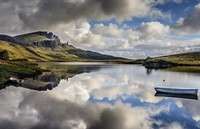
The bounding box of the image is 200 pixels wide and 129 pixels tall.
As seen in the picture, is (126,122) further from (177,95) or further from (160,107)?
(177,95)

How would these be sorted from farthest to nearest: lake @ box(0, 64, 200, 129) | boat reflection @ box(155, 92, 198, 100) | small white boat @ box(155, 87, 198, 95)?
1. small white boat @ box(155, 87, 198, 95)
2. boat reflection @ box(155, 92, 198, 100)
3. lake @ box(0, 64, 200, 129)

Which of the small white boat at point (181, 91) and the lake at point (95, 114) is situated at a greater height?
the small white boat at point (181, 91)

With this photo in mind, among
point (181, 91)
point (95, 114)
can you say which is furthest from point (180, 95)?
point (95, 114)

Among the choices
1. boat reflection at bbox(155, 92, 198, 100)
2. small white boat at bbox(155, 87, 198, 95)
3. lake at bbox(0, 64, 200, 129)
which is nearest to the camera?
lake at bbox(0, 64, 200, 129)

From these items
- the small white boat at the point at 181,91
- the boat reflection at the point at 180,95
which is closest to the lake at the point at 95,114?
the boat reflection at the point at 180,95

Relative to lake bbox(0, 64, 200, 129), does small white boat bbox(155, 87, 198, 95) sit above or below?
above

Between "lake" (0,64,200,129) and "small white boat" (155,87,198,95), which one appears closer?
"lake" (0,64,200,129)

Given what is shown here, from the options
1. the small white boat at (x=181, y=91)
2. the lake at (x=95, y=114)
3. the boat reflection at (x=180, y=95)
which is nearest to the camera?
the lake at (x=95, y=114)

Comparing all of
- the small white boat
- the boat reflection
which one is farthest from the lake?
the small white boat

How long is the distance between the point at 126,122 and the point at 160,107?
18.0 m

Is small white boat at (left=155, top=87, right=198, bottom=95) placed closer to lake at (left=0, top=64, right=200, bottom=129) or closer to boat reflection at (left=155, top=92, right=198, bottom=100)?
boat reflection at (left=155, top=92, right=198, bottom=100)

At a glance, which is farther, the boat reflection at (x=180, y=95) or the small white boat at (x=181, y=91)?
the small white boat at (x=181, y=91)

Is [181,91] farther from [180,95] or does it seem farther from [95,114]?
[95,114]

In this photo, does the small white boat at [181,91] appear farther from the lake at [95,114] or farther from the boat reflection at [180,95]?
the lake at [95,114]
